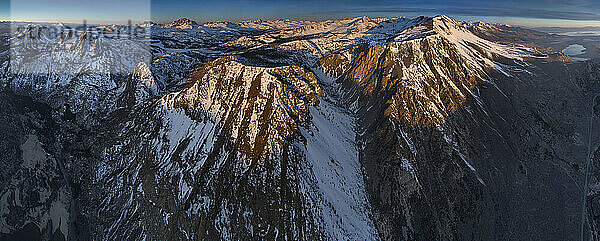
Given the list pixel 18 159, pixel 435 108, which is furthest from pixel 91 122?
pixel 435 108

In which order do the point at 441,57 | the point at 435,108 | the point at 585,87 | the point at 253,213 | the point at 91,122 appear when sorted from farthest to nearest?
the point at 585,87, the point at 441,57, the point at 91,122, the point at 435,108, the point at 253,213

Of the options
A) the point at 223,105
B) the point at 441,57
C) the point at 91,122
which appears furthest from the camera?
the point at 441,57

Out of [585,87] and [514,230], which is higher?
[585,87]

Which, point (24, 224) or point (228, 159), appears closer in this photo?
point (24, 224)

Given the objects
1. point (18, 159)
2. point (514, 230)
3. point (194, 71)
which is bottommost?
point (514, 230)

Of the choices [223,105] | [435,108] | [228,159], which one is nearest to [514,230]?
[435,108]

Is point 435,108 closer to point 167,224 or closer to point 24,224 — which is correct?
point 167,224

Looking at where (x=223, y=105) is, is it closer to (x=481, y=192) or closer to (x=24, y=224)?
(x=24, y=224)
